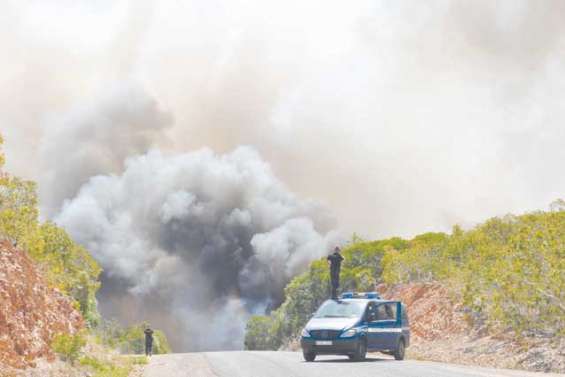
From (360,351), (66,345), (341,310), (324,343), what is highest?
(341,310)

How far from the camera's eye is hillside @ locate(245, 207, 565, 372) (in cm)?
2300

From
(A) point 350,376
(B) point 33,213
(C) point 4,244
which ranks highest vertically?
(B) point 33,213

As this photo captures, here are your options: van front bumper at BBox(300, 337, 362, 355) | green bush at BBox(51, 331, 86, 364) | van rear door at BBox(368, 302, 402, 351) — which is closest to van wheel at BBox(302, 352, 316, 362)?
van front bumper at BBox(300, 337, 362, 355)

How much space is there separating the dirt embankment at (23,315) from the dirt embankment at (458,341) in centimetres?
1335

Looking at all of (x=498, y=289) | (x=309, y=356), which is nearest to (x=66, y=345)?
(x=309, y=356)

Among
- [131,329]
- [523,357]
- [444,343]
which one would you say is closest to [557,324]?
[523,357]

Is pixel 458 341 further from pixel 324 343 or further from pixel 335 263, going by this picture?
pixel 324 343

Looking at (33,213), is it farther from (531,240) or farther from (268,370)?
(531,240)

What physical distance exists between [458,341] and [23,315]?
20.7 m

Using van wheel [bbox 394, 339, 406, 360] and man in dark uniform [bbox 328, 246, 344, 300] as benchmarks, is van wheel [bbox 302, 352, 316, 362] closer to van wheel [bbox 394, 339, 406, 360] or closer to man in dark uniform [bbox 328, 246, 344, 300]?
van wheel [bbox 394, 339, 406, 360]

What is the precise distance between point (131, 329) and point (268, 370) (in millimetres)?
117302

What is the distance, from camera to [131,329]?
5133 inches

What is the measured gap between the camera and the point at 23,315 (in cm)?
1508

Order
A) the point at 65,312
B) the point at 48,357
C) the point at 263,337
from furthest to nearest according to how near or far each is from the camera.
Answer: the point at 263,337, the point at 65,312, the point at 48,357
